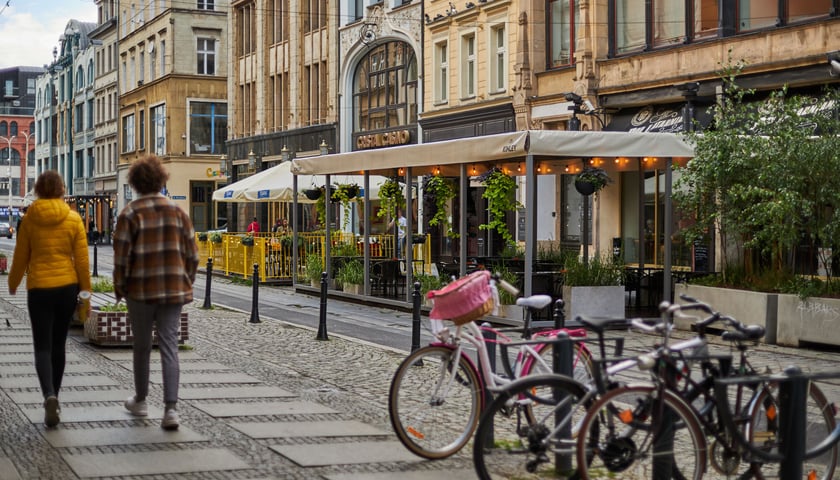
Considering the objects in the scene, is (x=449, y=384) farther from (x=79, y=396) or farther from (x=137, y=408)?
(x=79, y=396)

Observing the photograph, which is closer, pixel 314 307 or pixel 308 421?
pixel 308 421

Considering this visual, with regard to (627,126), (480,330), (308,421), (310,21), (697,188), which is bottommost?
(308,421)

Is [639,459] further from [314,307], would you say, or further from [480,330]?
[314,307]

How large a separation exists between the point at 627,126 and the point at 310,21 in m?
22.5

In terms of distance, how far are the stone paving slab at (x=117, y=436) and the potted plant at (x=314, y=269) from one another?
16.6 metres

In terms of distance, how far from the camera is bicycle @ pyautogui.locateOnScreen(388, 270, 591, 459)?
740cm

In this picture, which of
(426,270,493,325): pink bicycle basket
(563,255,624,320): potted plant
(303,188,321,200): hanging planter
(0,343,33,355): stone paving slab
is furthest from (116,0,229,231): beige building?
(426,270,493,325): pink bicycle basket

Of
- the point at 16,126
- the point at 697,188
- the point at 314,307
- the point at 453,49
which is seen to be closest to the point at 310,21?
the point at 453,49

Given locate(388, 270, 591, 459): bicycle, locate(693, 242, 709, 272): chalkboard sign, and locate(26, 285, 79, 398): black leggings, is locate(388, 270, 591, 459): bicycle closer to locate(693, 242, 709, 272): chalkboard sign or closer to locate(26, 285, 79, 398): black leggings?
locate(26, 285, 79, 398): black leggings

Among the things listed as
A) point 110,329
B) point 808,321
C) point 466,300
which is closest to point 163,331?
point 466,300

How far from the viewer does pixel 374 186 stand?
28984 millimetres

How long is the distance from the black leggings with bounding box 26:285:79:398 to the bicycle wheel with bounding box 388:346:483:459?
2672mm

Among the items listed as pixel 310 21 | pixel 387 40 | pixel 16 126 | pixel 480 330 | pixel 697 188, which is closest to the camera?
pixel 480 330

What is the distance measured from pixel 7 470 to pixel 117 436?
1218mm
